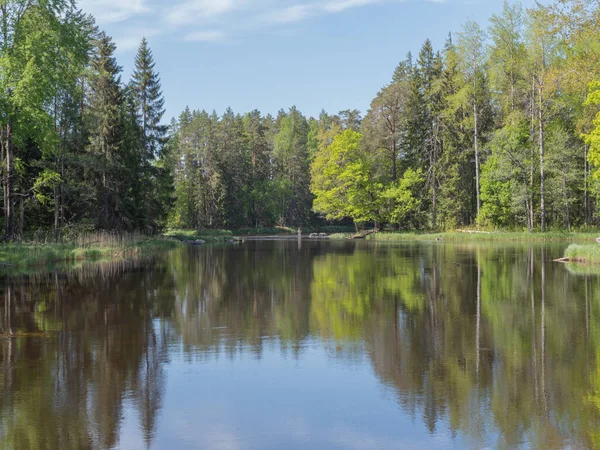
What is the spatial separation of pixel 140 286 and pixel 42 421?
506 inches

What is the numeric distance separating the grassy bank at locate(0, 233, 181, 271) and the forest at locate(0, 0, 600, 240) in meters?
2.67

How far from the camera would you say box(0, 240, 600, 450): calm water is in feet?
19.6

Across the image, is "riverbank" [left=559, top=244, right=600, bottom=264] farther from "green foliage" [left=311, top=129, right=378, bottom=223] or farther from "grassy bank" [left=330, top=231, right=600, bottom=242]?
"green foliage" [left=311, top=129, right=378, bottom=223]

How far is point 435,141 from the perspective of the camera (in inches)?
2438

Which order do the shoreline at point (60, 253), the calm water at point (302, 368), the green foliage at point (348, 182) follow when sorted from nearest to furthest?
the calm water at point (302, 368), the shoreline at point (60, 253), the green foliage at point (348, 182)

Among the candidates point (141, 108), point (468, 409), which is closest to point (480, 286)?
point (468, 409)

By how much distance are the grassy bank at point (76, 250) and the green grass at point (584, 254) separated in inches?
885

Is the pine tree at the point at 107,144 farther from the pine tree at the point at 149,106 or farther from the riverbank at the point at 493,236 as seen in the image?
the riverbank at the point at 493,236

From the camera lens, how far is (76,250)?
28562mm

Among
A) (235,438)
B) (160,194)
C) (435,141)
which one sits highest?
(435,141)

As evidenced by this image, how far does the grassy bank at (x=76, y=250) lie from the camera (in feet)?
82.5

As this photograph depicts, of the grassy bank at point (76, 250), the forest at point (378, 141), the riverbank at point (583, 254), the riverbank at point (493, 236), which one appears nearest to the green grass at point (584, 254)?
the riverbank at point (583, 254)

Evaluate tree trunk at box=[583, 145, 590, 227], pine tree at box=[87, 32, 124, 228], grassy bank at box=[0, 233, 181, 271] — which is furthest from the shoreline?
tree trunk at box=[583, 145, 590, 227]

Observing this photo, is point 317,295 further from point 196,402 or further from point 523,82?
point 523,82
